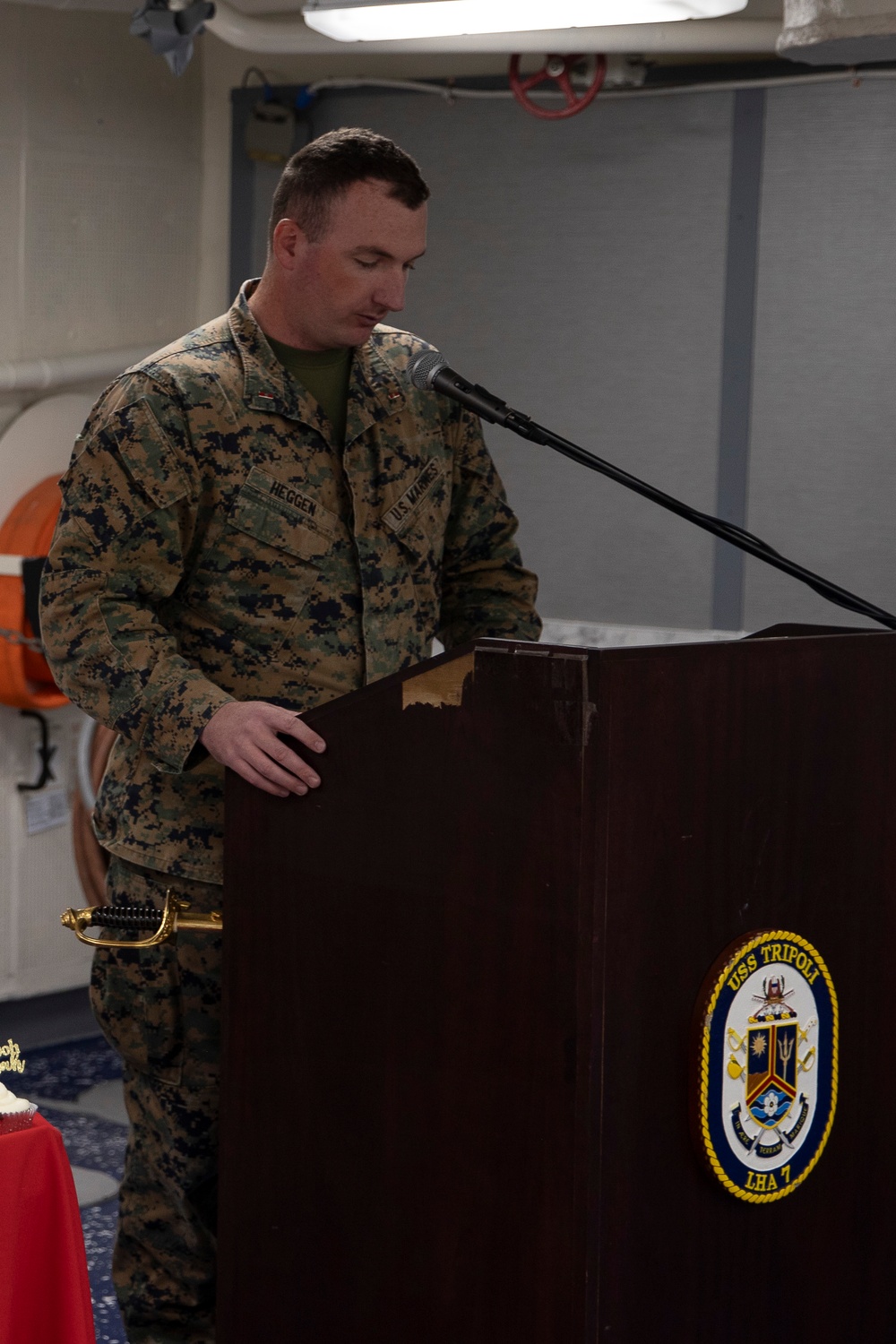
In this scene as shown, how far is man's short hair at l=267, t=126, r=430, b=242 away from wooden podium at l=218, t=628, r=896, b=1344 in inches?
28.3

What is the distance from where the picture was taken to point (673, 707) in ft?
4.61

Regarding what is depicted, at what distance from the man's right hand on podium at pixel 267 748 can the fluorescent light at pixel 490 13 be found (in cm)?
192

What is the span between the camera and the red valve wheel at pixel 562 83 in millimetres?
3686

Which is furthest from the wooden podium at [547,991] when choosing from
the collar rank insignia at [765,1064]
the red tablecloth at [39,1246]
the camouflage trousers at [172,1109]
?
the camouflage trousers at [172,1109]

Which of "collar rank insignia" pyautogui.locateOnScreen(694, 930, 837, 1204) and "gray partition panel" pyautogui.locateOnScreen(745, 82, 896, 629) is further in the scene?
"gray partition panel" pyautogui.locateOnScreen(745, 82, 896, 629)

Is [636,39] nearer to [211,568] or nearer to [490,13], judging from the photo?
[490,13]

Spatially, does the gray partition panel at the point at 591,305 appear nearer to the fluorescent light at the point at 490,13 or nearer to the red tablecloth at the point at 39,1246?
the fluorescent light at the point at 490,13

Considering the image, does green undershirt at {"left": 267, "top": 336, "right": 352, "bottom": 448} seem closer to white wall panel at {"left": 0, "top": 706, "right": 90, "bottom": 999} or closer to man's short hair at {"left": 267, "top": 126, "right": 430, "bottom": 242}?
man's short hair at {"left": 267, "top": 126, "right": 430, "bottom": 242}

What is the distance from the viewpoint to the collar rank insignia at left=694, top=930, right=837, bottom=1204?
4.80 feet

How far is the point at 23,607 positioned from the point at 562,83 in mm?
1709

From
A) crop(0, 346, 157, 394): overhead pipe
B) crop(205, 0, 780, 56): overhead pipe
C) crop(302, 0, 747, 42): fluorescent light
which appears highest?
crop(205, 0, 780, 56): overhead pipe

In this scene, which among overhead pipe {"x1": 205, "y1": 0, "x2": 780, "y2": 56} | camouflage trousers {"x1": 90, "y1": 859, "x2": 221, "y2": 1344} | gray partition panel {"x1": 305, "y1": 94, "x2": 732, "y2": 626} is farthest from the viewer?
gray partition panel {"x1": 305, "y1": 94, "x2": 732, "y2": 626}

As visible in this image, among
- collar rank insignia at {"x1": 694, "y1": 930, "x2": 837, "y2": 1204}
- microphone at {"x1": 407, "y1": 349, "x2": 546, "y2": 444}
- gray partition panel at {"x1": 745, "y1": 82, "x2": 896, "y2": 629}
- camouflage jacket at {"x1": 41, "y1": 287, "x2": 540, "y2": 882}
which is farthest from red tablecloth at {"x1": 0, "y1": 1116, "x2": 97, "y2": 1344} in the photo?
gray partition panel at {"x1": 745, "y1": 82, "x2": 896, "y2": 629}

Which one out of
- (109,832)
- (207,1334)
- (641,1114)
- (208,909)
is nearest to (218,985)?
(208,909)
